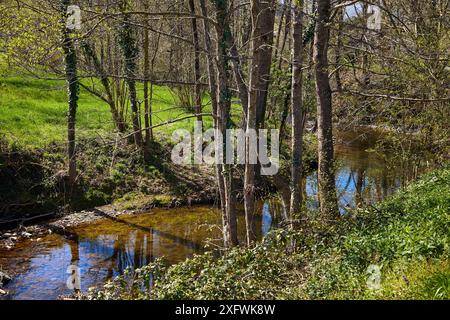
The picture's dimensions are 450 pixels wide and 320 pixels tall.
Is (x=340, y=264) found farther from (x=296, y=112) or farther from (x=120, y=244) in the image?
(x=120, y=244)

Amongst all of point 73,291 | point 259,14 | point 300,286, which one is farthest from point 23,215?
point 300,286

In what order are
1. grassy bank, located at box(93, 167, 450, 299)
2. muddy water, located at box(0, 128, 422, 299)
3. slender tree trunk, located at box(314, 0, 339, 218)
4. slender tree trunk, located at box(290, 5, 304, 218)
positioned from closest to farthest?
grassy bank, located at box(93, 167, 450, 299) < slender tree trunk, located at box(290, 5, 304, 218) < slender tree trunk, located at box(314, 0, 339, 218) < muddy water, located at box(0, 128, 422, 299)

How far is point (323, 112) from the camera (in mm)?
10398

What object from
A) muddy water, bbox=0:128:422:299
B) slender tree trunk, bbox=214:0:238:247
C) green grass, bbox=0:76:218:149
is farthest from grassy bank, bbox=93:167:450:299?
green grass, bbox=0:76:218:149

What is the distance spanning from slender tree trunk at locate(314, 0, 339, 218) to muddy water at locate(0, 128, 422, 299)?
482 mm

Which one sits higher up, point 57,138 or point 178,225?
point 57,138

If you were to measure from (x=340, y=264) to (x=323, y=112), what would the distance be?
4723 millimetres

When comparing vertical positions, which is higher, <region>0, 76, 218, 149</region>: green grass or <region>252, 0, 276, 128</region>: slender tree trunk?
<region>252, 0, 276, 128</region>: slender tree trunk

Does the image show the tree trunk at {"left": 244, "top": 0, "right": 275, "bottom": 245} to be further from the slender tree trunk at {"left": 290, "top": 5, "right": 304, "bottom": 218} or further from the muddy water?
the muddy water

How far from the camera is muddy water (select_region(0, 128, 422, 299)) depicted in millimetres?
10672
